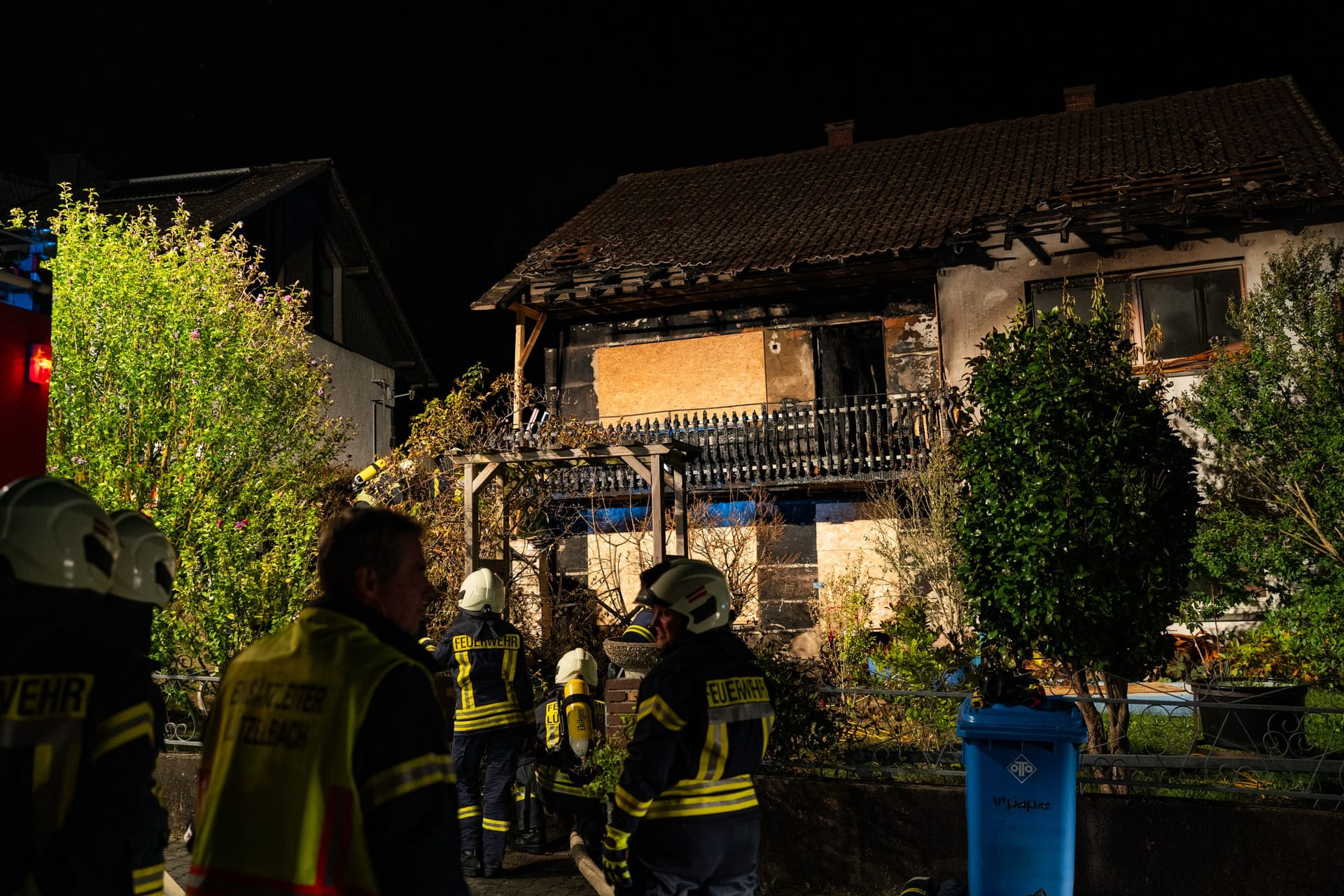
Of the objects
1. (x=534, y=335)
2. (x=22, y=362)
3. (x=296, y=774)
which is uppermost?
(x=534, y=335)

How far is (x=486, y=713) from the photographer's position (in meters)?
7.22

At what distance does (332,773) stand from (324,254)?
23.5 metres

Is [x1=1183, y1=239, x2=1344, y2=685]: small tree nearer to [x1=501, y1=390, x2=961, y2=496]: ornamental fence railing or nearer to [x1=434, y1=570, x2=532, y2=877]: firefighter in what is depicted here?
[x1=501, y1=390, x2=961, y2=496]: ornamental fence railing

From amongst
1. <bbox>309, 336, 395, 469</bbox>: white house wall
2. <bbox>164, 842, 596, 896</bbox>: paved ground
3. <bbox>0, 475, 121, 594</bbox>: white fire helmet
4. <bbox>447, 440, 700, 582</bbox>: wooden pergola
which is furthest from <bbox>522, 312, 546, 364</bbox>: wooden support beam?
<bbox>0, 475, 121, 594</bbox>: white fire helmet

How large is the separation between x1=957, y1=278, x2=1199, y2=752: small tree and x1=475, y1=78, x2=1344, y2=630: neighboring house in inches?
311

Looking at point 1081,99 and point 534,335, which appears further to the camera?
point 1081,99

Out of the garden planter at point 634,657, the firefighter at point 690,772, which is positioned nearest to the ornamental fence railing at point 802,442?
the garden planter at point 634,657

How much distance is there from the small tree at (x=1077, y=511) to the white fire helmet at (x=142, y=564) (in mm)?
5050

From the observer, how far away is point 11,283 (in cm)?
747

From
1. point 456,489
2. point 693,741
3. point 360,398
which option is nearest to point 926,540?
point 456,489

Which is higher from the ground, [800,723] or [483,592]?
[483,592]

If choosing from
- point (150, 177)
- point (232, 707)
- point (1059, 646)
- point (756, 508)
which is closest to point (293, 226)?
point (150, 177)

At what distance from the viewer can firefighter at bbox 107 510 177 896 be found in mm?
3338

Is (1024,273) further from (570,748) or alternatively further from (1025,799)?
(1025,799)
